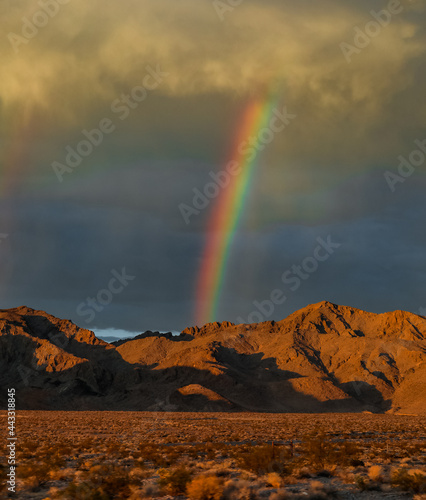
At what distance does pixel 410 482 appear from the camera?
60.0 feet

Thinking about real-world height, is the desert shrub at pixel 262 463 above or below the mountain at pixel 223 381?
below

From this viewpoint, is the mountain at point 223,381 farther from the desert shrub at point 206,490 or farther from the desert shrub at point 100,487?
the desert shrub at point 206,490

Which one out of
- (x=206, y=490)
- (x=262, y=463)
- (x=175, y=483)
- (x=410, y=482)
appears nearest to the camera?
(x=206, y=490)

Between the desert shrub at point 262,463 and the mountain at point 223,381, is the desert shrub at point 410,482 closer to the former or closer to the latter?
the desert shrub at point 262,463

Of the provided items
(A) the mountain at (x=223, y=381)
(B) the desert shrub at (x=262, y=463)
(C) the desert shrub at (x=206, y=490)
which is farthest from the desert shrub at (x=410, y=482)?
(A) the mountain at (x=223, y=381)

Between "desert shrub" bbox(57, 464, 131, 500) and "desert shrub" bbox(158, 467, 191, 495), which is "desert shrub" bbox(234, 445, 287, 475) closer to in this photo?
"desert shrub" bbox(158, 467, 191, 495)

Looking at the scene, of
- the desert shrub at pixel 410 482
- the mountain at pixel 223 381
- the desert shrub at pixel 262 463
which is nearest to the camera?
the desert shrub at pixel 410 482

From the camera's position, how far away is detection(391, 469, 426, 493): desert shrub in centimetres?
1791

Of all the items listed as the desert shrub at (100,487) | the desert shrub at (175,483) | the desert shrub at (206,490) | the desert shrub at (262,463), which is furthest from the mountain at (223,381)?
the desert shrub at (206,490)

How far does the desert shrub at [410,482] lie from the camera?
1791 cm

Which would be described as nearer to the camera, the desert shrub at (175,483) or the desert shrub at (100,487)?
the desert shrub at (100,487)

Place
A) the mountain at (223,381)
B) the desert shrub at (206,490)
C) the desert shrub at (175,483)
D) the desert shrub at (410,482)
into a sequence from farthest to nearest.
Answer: the mountain at (223,381) → the desert shrub at (175,483) → the desert shrub at (410,482) → the desert shrub at (206,490)

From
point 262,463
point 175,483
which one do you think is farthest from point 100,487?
point 262,463

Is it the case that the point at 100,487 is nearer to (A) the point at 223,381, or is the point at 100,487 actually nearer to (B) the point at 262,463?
(B) the point at 262,463
